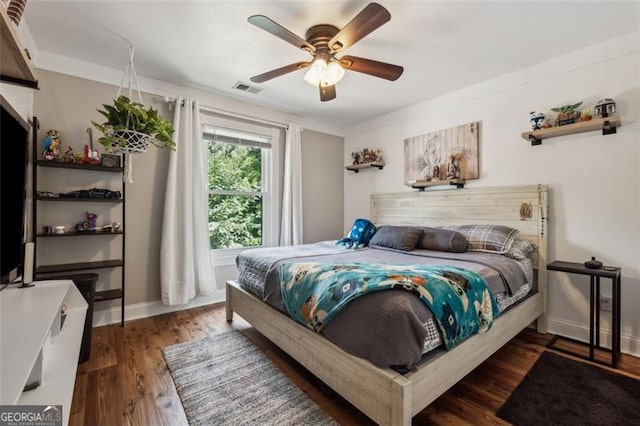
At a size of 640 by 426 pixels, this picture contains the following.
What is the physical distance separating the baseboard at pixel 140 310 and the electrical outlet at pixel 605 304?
149 inches

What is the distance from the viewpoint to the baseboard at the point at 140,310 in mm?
2803

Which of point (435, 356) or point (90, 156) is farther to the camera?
point (90, 156)

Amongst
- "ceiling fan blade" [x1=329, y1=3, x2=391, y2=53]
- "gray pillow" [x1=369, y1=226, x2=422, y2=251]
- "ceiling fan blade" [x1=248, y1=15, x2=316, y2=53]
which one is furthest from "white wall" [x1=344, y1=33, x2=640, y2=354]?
"ceiling fan blade" [x1=248, y1=15, x2=316, y2=53]

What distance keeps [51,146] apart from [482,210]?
416 cm

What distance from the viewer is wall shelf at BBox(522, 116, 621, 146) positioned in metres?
2.26

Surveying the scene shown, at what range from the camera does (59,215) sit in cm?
260

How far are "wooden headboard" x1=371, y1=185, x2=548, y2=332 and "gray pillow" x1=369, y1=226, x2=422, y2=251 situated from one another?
22.7 inches

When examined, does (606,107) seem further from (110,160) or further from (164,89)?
(110,160)

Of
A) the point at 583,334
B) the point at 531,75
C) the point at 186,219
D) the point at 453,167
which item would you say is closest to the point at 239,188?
the point at 186,219

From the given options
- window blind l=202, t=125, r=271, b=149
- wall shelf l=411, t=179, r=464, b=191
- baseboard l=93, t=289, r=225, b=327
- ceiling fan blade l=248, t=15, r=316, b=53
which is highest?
ceiling fan blade l=248, t=15, r=316, b=53

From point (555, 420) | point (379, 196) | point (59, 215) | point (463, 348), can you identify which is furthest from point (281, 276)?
point (379, 196)

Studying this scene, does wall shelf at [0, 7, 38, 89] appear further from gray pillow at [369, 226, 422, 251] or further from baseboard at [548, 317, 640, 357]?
baseboard at [548, 317, 640, 357]

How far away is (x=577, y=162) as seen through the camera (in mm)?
2529

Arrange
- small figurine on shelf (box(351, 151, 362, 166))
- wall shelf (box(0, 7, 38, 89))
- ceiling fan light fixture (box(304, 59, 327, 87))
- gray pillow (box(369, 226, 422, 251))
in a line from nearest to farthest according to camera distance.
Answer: wall shelf (box(0, 7, 38, 89)) < ceiling fan light fixture (box(304, 59, 327, 87)) < gray pillow (box(369, 226, 422, 251)) < small figurine on shelf (box(351, 151, 362, 166))
